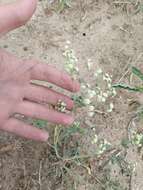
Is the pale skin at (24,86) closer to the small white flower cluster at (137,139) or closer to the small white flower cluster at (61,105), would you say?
the small white flower cluster at (61,105)

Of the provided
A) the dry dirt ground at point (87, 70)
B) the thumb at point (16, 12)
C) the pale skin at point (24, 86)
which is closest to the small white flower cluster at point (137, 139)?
the dry dirt ground at point (87, 70)

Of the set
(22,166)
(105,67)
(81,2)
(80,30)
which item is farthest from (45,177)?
(81,2)

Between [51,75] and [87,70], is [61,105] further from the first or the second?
[87,70]

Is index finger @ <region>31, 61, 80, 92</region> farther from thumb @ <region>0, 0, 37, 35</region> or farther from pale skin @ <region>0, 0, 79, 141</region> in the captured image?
thumb @ <region>0, 0, 37, 35</region>

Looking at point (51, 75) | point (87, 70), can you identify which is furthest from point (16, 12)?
point (87, 70)

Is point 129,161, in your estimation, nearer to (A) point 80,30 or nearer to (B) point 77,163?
(B) point 77,163

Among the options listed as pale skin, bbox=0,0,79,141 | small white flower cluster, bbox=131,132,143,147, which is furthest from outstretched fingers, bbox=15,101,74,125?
small white flower cluster, bbox=131,132,143,147
